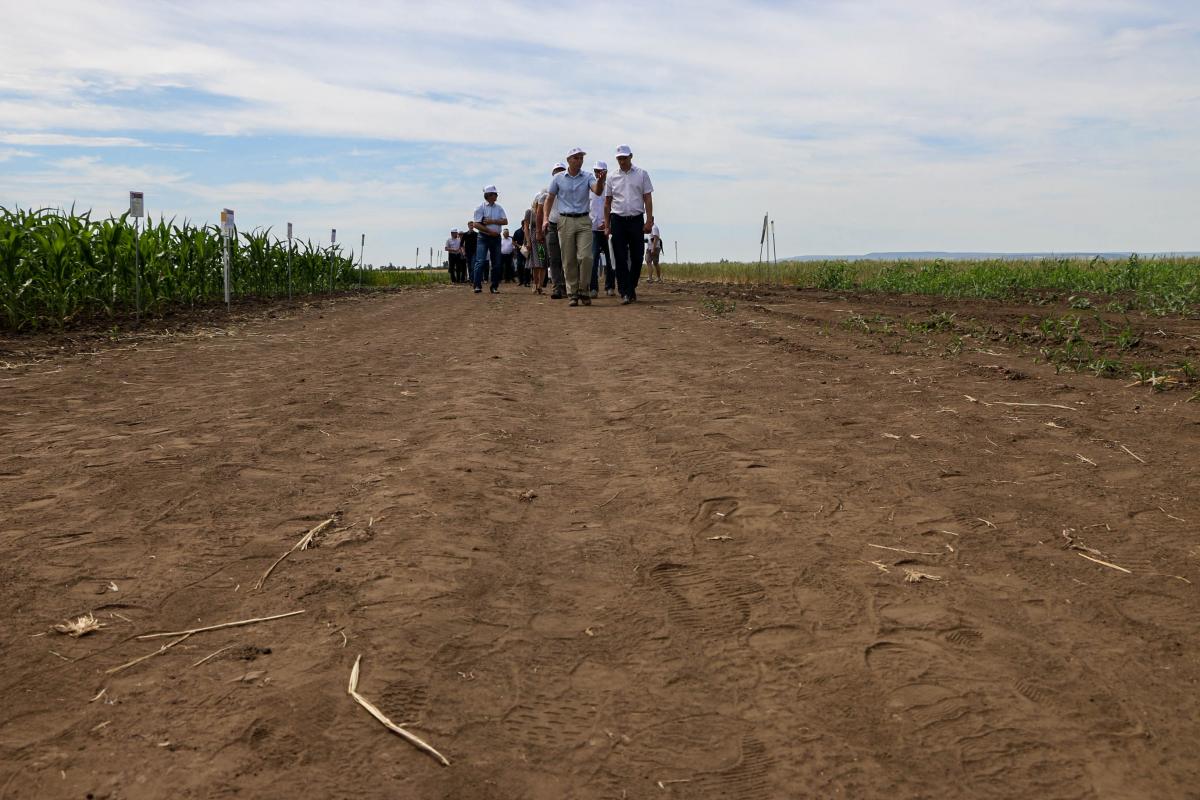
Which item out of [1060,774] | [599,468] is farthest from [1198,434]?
[1060,774]

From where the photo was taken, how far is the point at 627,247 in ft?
44.8

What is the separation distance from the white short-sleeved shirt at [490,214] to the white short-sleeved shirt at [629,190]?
5.55 meters

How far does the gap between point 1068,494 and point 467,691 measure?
8.24 ft

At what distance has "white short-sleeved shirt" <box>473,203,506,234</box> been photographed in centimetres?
1819

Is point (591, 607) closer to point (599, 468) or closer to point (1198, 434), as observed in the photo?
point (599, 468)

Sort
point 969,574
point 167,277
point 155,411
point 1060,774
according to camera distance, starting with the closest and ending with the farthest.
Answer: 1. point 1060,774
2. point 969,574
3. point 155,411
4. point 167,277

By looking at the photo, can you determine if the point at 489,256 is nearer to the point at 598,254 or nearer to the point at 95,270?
the point at 598,254

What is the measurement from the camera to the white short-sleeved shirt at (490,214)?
18188 mm

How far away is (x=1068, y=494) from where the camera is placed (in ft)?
12.0

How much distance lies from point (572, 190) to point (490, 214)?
5.50m

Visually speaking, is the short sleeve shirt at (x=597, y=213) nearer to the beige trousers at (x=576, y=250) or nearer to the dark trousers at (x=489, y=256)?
the beige trousers at (x=576, y=250)

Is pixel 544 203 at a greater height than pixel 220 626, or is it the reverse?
→ pixel 544 203

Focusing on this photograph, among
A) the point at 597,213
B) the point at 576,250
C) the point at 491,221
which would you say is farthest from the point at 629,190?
the point at 491,221

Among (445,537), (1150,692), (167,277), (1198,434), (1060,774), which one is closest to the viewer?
(1060,774)
